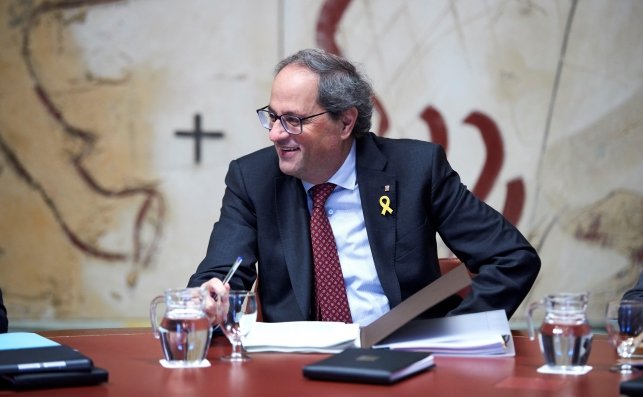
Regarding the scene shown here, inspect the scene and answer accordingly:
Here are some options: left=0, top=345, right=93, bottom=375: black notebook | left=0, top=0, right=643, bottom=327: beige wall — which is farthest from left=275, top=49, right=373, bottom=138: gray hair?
left=0, top=345, right=93, bottom=375: black notebook

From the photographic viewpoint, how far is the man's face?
280 centimetres

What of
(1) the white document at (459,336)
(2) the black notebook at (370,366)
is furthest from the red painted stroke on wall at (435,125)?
(2) the black notebook at (370,366)

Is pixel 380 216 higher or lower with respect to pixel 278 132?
lower

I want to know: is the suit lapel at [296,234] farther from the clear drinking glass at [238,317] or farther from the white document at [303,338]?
the clear drinking glass at [238,317]

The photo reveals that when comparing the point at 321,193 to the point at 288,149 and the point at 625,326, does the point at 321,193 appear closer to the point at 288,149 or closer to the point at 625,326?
the point at 288,149

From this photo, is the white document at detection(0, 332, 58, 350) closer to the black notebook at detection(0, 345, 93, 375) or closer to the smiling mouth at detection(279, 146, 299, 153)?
the black notebook at detection(0, 345, 93, 375)

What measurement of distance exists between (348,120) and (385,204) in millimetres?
295

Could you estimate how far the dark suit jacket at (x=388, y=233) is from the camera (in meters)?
2.72

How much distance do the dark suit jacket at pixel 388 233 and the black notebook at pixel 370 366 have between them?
857mm

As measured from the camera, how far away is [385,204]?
2.81 metres

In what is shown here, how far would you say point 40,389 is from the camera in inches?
66.0

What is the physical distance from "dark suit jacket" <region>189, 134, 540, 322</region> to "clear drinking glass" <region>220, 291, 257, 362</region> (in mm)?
629

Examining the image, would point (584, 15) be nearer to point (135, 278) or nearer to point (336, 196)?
point (336, 196)

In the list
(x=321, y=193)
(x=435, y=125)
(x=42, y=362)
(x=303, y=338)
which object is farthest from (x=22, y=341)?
(x=435, y=125)
